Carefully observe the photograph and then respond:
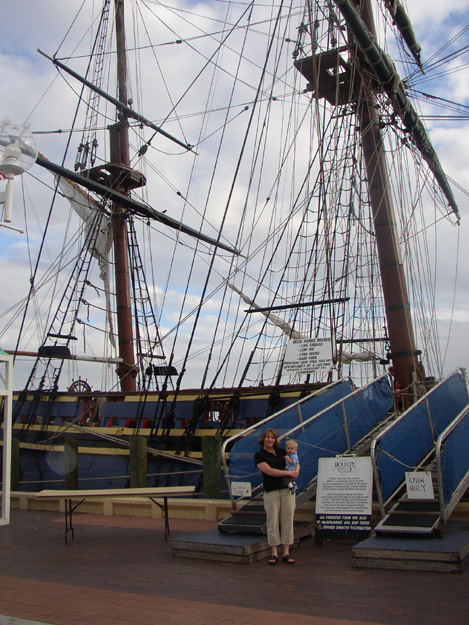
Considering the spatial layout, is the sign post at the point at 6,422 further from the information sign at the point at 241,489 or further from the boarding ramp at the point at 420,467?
the boarding ramp at the point at 420,467

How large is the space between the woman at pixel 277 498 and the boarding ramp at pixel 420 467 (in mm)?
890

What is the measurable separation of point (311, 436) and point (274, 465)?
1.69m

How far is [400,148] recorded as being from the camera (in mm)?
17344

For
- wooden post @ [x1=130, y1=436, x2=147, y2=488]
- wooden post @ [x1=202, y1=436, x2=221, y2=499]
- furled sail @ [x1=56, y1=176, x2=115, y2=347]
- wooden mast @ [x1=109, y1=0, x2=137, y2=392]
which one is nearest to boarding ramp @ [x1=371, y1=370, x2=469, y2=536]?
wooden post @ [x1=202, y1=436, x2=221, y2=499]

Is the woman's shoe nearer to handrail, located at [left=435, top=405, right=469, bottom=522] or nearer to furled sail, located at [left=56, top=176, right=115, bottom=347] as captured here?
handrail, located at [left=435, top=405, right=469, bottom=522]

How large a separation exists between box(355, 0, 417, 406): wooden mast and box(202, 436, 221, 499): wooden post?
366 centimetres

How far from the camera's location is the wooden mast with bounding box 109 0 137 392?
20422 mm

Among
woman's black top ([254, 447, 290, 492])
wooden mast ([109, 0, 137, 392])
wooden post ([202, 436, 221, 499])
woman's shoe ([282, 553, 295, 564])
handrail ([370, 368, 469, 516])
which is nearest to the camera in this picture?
woman's shoe ([282, 553, 295, 564])

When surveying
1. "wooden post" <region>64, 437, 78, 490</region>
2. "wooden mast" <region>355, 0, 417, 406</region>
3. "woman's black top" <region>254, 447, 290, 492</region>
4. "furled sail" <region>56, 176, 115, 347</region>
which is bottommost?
"wooden post" <region>64, 437, 78, 490</region>

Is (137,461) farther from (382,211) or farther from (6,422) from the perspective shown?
(382,211)

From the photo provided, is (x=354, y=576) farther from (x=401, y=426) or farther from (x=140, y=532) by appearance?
(x=140, y=532)

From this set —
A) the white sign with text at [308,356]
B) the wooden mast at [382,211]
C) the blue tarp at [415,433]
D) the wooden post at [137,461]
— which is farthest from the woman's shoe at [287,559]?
the wooden mast at [382,211]

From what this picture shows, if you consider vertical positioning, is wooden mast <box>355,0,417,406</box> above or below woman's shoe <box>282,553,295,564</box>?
above

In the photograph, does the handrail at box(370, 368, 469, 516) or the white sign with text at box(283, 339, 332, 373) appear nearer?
the handrail at box(370, 368, 469, 516)
